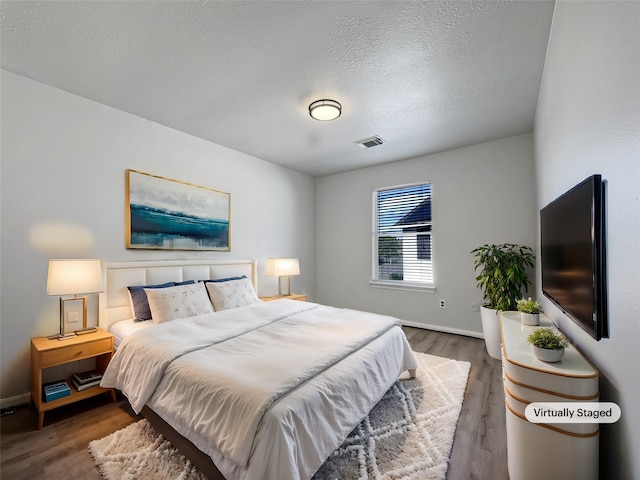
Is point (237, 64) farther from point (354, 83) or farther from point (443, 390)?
point (443, 390)

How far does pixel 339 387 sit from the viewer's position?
165cm

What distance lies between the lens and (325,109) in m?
2.74

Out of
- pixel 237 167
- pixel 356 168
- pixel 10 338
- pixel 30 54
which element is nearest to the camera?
pixel 30 54

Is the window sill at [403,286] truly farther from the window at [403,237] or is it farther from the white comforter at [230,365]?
the white comforter at [230,365]

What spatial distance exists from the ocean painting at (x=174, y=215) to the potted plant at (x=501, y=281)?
3376mm

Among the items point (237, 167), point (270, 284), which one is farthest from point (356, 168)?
point (270, 284)

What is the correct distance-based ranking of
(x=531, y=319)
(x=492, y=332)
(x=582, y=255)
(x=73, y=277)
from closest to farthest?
1. (x=582, y=255)
2. (x=531, y=319)
3. (x=73, y=277)
4. (x=492, y=332)

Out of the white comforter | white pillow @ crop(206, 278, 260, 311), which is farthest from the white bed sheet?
white pillow @ crop(206, 278, 260, 311)

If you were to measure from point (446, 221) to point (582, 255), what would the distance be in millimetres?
2977

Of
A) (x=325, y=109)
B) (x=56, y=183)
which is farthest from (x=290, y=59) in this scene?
(x=56, y=183)

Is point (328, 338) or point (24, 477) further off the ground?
point (328, 338)

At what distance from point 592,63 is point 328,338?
213 centimetres

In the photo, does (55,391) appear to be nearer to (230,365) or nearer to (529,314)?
(230,365)

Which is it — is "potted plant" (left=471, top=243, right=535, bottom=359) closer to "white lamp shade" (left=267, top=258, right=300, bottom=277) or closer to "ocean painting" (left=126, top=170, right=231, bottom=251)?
"white lamp shade" (left=267, top=258, right=300, bottom=277)
